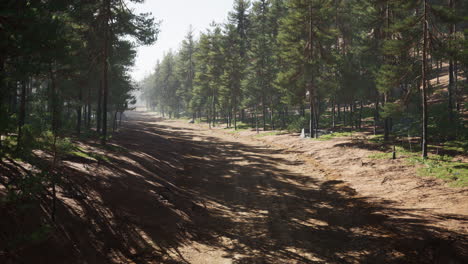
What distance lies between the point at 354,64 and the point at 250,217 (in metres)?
30.2

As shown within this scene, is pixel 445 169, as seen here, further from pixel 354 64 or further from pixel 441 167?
pixel 354 64

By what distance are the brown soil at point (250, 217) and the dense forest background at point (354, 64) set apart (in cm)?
765

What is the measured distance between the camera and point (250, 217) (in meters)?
10.8

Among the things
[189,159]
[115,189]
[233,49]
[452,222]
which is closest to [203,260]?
[115,189]

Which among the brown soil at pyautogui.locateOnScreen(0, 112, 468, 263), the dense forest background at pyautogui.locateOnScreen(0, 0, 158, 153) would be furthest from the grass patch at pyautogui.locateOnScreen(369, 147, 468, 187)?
the dense forest background at pyautogui.locateOnScreen(0, 0, 158, 153)

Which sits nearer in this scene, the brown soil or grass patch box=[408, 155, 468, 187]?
the brown soil

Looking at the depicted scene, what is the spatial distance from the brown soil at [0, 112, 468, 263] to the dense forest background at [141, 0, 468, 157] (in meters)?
7.65

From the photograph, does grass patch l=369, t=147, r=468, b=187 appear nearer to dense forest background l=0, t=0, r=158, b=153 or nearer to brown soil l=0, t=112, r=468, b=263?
brown soil l=0, t=112, r=468, b=263

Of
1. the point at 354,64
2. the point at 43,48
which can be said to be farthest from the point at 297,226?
the point at 354,64

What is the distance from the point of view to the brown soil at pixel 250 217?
7738 millimetres

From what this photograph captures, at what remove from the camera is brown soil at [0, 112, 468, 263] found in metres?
7.74

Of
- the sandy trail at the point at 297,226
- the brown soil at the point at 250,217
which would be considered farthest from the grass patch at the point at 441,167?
the sandy trail at the point at 297,226

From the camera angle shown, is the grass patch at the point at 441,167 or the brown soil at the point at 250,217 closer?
the brown soil at the point at 250,217

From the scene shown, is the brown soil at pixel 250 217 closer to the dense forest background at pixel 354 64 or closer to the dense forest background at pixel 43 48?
the dense forest background at pixel 43 48
